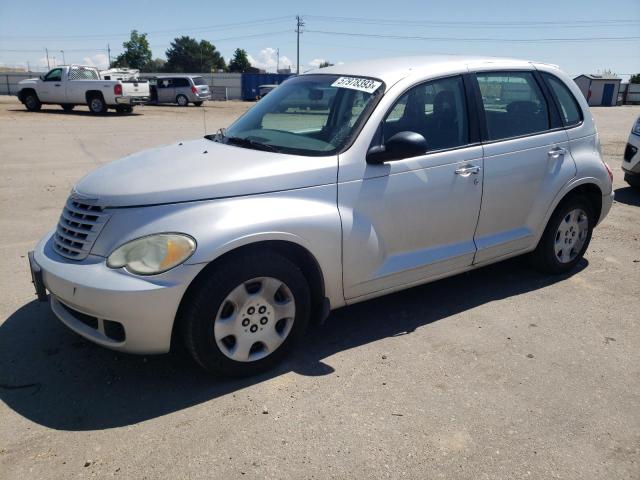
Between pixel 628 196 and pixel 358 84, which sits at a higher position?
pixel 358 84

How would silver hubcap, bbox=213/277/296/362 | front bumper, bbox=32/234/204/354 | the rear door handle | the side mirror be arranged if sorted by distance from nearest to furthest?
front bumper, bbox=32/234/204/354 → silver hubcap, bbox=213/277/296/362 → the side mirror → the rear door handle

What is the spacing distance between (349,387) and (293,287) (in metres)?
0.66

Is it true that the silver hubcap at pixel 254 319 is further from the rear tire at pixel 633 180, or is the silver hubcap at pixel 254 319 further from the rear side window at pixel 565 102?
the rear tire at pixel 633 180

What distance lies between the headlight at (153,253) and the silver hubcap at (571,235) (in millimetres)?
3350

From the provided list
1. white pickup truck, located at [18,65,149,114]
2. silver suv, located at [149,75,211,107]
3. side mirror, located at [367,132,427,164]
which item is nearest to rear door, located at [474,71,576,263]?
side mirror, located at [367,132,427,164]

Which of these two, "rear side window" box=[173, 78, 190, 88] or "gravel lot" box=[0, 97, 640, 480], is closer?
"gravel lot" box=[0, 97, 640, 480]

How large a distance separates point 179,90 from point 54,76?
10643 millimetres

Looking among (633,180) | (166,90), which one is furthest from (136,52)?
(633,180)

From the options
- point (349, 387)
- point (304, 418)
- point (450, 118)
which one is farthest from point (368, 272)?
point (450, 118)

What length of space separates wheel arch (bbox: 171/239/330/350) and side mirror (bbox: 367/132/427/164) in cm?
74

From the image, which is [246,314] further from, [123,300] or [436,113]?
[436,113]

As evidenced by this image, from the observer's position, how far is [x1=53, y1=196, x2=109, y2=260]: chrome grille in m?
2.93

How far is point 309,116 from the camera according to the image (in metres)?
3.95

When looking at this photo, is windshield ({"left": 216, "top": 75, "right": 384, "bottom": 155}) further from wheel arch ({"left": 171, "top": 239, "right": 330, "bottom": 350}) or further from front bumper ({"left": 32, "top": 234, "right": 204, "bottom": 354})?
front bumper ({"left": 32, "top": 234, "right": 204, "bottom": 354})
